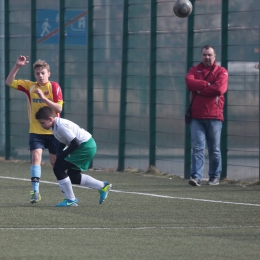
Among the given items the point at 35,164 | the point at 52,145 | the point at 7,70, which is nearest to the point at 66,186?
the point at 35,164

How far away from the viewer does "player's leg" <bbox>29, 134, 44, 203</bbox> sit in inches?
429

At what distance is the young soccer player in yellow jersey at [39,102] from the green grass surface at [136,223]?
1.93ft

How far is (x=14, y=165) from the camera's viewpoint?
17641mm

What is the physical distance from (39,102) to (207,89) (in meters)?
3.05

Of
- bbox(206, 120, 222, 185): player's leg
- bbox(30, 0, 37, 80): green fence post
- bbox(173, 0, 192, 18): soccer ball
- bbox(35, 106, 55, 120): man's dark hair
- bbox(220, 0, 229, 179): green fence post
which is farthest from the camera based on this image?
bbox(30, 0, 37, 80): green fence post

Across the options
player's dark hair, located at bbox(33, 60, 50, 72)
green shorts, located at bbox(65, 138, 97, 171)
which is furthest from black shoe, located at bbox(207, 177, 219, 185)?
player's dark hair, located at bbox(33, 60, 50, 72)

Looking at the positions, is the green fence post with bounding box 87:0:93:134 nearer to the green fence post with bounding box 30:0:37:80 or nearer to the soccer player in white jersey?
the green fence post with bounding box 30:0:37:80

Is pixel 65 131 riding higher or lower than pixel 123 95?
lower

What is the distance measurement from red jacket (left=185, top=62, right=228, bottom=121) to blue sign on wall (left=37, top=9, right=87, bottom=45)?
14.4 ft

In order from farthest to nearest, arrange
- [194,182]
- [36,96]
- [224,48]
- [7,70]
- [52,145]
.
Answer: [7,70]
[224,48]
[194,182]
[36,96]
[52,145]

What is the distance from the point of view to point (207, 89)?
44.8 feet

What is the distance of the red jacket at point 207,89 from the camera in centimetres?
1365

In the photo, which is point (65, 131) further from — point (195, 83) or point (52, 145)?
point (195, 83)

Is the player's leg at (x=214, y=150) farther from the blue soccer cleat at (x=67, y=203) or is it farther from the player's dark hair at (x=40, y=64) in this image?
the blue soccer cleat at (x=67, y=203)
